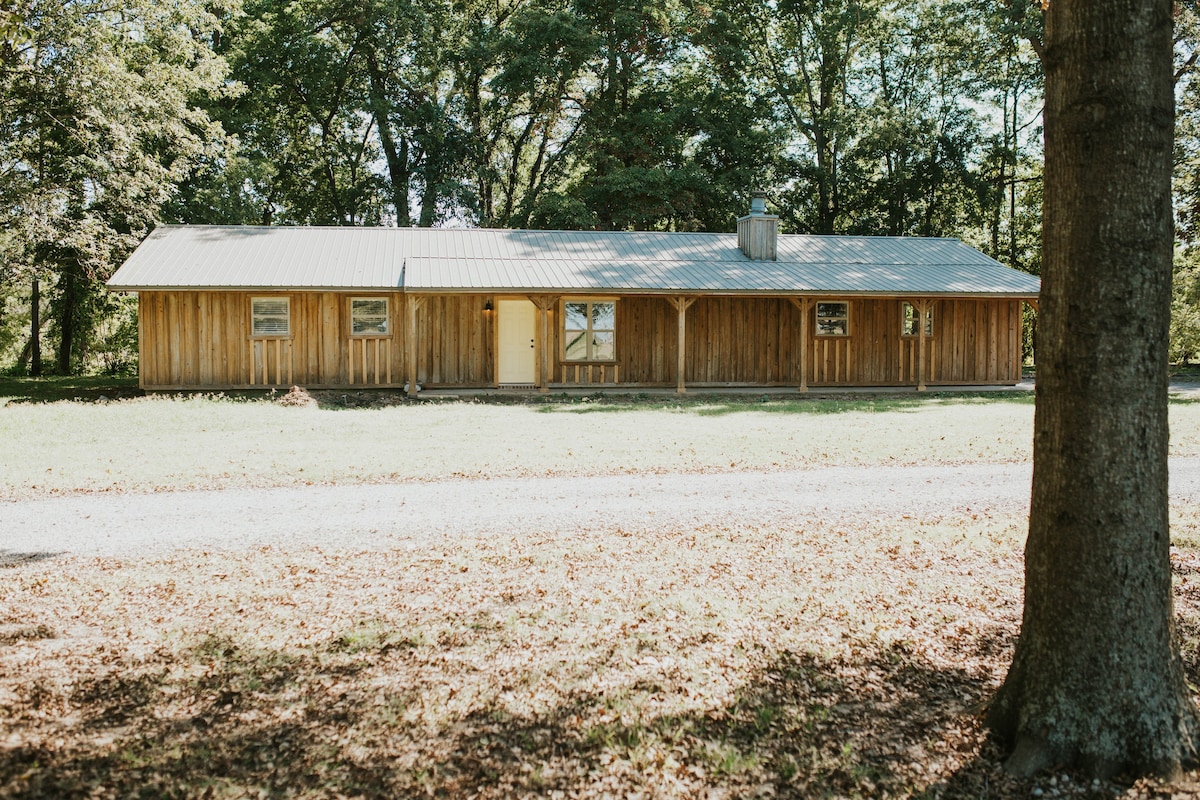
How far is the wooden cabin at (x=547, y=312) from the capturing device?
1902 centimetres

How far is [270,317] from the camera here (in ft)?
63.7

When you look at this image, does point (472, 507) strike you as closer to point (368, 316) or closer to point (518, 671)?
point (518, 671)

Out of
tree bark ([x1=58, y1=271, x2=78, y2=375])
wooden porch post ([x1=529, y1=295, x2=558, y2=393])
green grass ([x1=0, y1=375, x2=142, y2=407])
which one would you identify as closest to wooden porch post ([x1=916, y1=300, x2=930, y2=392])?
wooden porch post ([x1=529, y1=295, x2=558, y2=393])

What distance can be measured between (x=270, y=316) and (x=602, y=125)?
16880 mm

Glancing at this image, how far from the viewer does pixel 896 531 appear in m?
6.62

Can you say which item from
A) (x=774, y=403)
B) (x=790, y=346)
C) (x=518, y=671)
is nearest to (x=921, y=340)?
(x=790, y=346)

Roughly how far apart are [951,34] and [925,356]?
17859 mm

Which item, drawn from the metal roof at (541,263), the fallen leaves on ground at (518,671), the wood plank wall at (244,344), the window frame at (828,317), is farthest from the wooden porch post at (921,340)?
the fallen leaves on ground at (518,671)

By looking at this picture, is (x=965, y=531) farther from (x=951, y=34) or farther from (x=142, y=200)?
(x=951, y=34)

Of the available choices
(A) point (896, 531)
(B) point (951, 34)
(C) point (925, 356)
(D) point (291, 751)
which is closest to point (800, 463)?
(A) point (896, 531)

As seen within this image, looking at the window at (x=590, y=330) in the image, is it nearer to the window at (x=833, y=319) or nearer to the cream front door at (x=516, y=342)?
the cream front door at (x=516, y=342)

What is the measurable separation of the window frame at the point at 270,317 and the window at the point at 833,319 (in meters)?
12.4

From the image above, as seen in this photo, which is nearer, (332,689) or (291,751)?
(291,751)

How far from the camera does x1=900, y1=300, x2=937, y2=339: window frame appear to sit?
2177 cm
